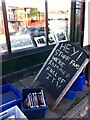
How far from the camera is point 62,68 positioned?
2.01 m

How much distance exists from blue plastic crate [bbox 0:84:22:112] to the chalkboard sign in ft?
1.38

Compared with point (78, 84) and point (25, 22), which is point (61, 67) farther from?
point (25, 22)

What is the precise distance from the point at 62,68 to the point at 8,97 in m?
0.79

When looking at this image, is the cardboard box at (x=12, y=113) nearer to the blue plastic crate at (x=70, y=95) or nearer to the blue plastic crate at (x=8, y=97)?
the blue plastic crate at (x=8, y=97)

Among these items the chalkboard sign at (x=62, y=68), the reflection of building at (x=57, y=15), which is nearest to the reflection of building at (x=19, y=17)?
the reflection of building at (x=57, y=15)

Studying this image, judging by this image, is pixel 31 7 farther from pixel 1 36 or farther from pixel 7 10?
pixel 1 36

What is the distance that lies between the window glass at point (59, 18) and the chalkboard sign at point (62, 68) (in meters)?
1.08

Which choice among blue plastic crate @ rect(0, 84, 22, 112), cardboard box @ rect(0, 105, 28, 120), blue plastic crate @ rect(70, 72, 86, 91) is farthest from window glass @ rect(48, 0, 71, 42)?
cardboard box @ rect(0, 105, 28, 120)

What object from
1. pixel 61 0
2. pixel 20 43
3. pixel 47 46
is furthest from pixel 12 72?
pixel 61 0

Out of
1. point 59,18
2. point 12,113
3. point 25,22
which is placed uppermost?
point 59,18

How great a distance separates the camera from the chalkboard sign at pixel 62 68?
1853mm

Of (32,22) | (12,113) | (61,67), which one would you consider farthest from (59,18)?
(12,113)

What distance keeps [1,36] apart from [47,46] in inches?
37.3

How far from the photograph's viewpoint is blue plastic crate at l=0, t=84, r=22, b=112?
1.69 m
